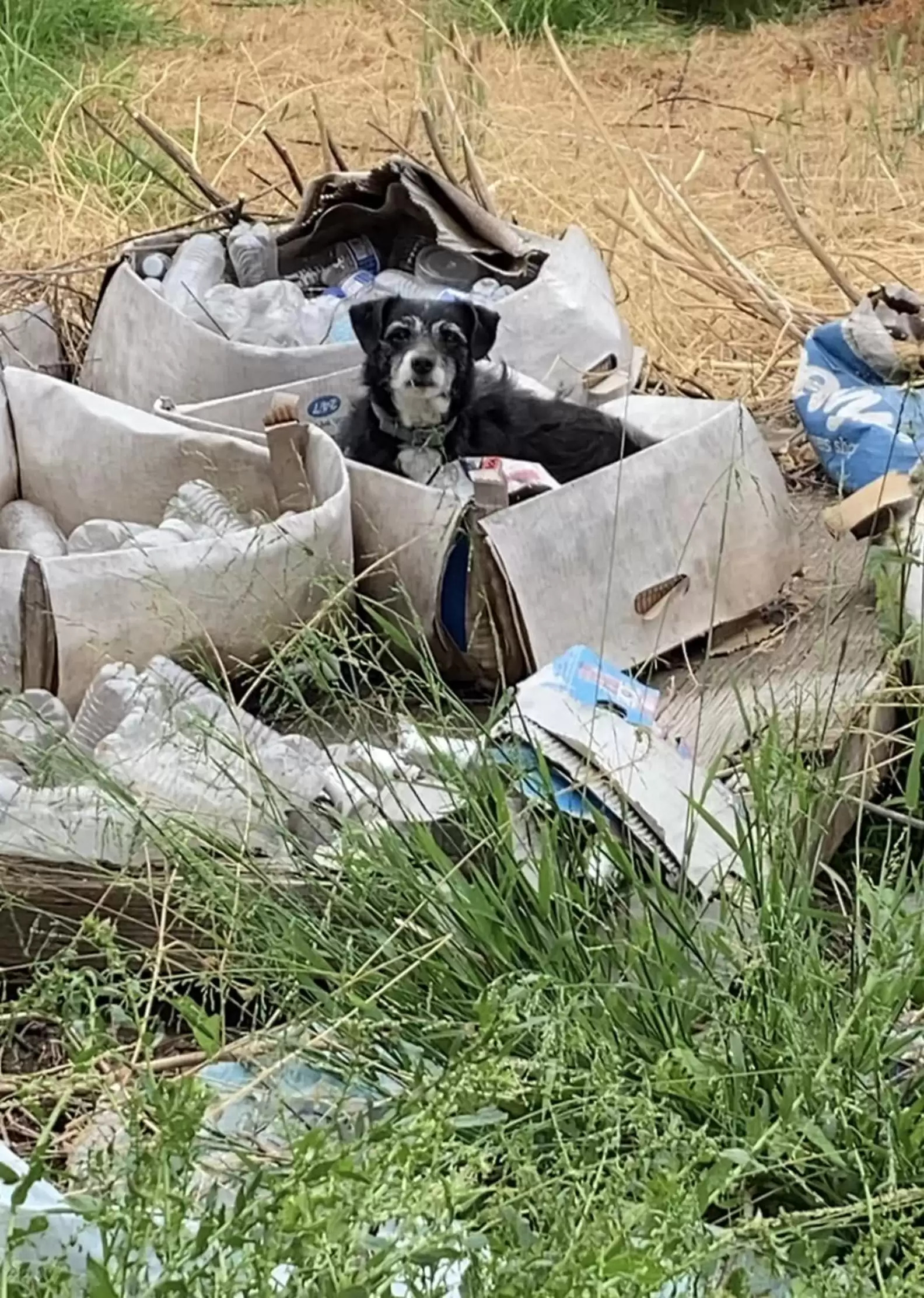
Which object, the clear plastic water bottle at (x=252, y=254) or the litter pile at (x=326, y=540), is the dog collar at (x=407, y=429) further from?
the clear plastic water bottle at (x=252, y=254)

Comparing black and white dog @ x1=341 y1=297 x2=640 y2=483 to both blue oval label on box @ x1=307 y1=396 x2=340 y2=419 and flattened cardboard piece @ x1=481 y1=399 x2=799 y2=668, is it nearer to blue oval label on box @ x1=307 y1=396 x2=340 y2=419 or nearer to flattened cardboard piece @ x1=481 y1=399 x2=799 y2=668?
blue oval label on box @ x1=307 y1=396 x2=340 y2=419

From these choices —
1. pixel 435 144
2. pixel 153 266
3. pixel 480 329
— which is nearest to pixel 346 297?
pixel 153 266

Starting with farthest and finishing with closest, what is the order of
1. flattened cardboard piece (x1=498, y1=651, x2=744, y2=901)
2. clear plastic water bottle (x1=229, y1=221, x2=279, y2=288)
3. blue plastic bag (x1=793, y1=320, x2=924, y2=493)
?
1. clear plastic water bottle (x1=229, y1=221, x2=279, y2=288)
2. blue plastic bag (x1=793, y1=320, x2=924, y2=493)
3. flattened cardboard piece (x1=498, y1=651, x2=744, y2=901)

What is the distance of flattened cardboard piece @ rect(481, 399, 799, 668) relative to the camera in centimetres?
227

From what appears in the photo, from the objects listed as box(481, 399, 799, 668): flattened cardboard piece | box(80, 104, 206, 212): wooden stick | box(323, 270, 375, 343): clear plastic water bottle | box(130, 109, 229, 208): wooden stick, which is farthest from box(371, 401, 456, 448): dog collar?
box(80, 104, 206, 212): wooden stick

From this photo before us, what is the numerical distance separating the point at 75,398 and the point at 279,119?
3.35m

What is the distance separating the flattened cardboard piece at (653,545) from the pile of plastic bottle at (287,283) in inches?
28.8

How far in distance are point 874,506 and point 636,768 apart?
0.81 metres

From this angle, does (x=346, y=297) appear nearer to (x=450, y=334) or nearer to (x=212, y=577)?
(x=450, y=334)

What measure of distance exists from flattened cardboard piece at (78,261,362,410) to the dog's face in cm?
13

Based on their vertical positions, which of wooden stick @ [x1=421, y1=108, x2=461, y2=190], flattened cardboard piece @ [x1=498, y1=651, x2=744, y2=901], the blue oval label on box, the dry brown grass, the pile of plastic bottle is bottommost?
the dry brown grass

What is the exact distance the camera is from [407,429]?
2758mm

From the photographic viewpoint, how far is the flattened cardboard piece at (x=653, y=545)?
2.27m

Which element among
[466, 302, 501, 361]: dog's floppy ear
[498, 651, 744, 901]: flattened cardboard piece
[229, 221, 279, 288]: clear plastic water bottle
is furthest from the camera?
[229, 221, 279, 288]: clear plastic water bottle
